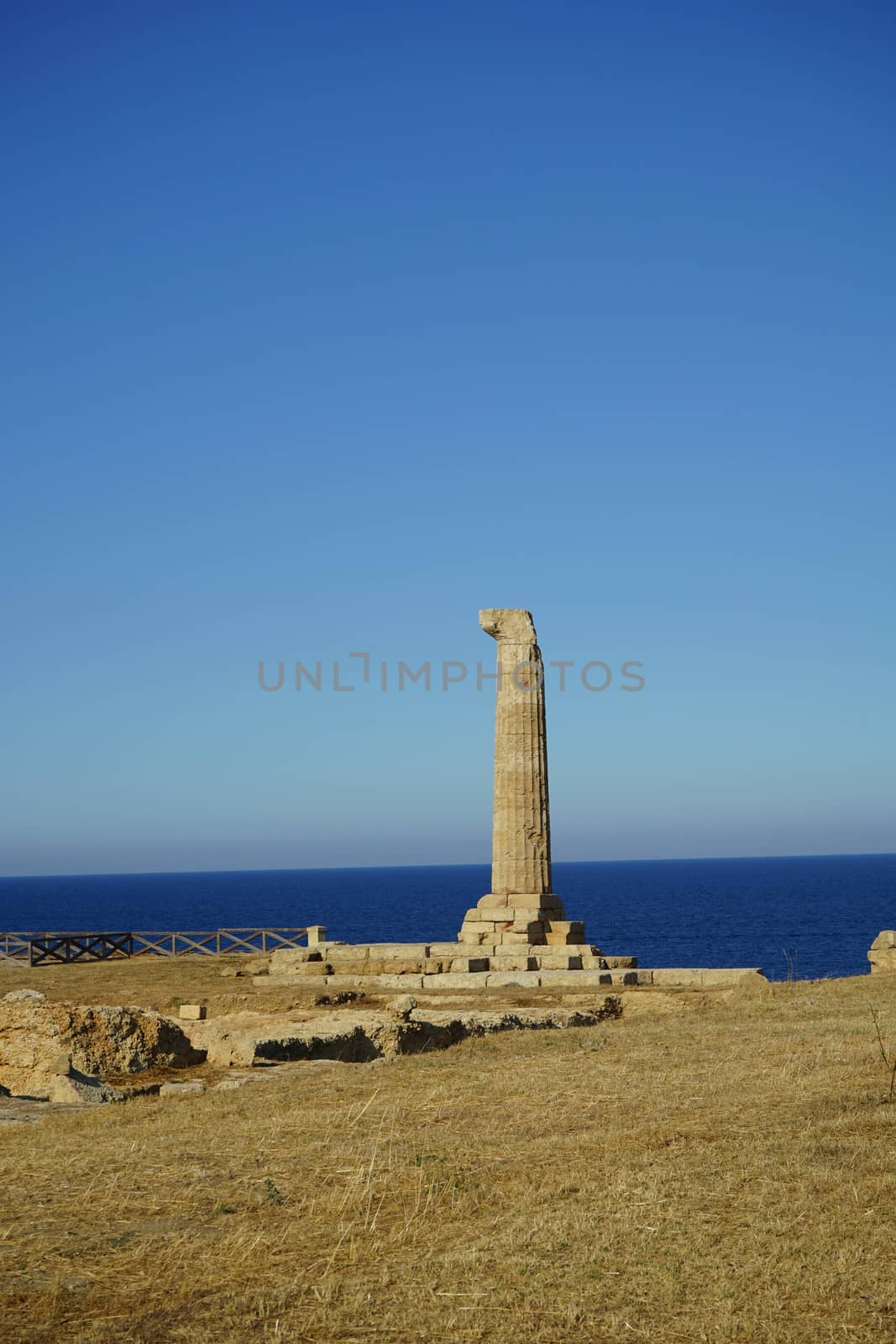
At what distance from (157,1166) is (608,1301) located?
3.49m

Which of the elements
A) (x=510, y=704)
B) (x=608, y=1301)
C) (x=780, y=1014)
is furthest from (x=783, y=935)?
(x=608, y=1301)

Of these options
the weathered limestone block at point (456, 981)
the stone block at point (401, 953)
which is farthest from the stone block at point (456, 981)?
the stone block at point (401, 953)

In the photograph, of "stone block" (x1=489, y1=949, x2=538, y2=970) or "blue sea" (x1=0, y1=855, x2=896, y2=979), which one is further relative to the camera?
"blue sea" (x1=0, y1=855, x2=896, y2=979)

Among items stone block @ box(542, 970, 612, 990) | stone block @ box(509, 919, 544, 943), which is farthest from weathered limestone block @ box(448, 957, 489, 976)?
stone block @ box(542, 970, 612, 990)

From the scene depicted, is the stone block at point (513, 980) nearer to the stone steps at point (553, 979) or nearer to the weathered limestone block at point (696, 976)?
the stone steps at point (553, 979)

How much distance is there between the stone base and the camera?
2538 centimetres

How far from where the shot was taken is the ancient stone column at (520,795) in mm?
26047

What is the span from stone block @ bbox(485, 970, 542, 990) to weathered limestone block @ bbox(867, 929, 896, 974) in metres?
6.29

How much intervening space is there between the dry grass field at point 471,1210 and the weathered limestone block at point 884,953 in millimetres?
13254

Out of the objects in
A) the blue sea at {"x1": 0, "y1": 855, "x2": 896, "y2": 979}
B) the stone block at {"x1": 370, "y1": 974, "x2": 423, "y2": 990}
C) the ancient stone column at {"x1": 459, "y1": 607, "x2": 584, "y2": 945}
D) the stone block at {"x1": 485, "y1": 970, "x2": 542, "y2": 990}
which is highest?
the ancient stone column at {"x1": 459, "y1": 607, "x2": 584, "y2": 945}

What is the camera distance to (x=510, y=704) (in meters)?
27.3

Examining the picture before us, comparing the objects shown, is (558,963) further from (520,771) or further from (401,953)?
(520,771)

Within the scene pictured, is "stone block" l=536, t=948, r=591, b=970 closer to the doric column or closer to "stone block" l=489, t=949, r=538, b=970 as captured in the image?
"stone block" l=489, t=949, r=538, b=970

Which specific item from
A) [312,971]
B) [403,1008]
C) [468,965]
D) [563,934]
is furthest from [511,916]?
[403,1008]
